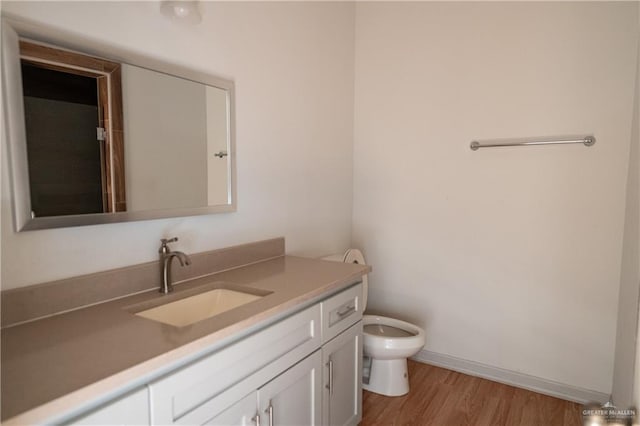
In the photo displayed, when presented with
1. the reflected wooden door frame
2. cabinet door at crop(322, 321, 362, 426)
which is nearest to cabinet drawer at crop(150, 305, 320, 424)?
cabinet door at crop(322, 321, 362, 426)

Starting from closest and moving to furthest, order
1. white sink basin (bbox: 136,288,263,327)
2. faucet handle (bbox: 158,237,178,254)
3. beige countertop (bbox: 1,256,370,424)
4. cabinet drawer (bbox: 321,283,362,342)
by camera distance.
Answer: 1. beige countertop (bbox: 1,256,370,424)
2. white sink basin (bbox: 136,288,263,327)
3. faucet handle (bbox: 158,237,178,254)
4. cabinet drawer (bbox: 321,283,362,342)

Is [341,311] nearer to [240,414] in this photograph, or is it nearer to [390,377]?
[240,414]

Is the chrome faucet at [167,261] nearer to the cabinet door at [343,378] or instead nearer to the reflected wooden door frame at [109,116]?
the reflected wooden door frame at [109,116]

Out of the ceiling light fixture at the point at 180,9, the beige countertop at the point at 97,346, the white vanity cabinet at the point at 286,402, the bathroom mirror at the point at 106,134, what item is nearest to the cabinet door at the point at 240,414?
the white vanity cabinet at the point at 286,402

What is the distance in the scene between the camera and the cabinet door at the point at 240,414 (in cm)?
115

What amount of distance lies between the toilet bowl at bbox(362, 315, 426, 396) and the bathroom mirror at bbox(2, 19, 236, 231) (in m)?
1.18

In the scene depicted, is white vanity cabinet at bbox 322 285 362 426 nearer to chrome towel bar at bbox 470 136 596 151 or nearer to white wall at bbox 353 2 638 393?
white wall at bbox 353 2 638 393

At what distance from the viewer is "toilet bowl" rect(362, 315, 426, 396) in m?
2.23

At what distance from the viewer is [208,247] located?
1781 millimetres

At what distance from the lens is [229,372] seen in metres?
1.17

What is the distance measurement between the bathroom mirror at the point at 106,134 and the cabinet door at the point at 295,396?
2.54ft

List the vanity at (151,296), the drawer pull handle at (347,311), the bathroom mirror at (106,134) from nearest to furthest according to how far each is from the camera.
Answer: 1. the vanity at (151,296)
2. the bathroom mirror at (106,134)
3. the drawer pull handle at (347,311)

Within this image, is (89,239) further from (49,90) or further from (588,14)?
(588,14)

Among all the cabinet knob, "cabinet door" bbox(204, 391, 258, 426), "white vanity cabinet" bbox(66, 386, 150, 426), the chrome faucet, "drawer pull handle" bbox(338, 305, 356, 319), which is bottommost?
the cabinet knob
